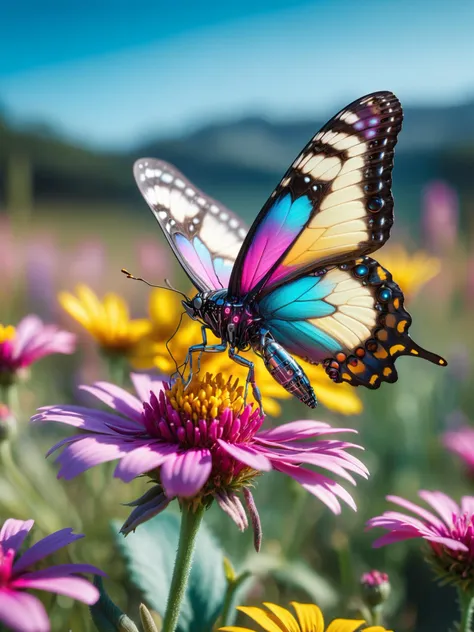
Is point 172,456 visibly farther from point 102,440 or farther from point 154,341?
point 154,341

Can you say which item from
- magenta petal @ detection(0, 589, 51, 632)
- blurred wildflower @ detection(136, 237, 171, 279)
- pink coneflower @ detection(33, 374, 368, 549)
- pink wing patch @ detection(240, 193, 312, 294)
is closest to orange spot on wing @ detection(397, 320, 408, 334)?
pink wing patch @ detection(240, 193, 312, 294)

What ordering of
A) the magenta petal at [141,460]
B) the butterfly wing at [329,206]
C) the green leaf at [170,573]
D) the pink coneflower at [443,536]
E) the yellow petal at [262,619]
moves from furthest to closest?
the butterfly wing at [329,206], the green leaf at [170,573], the pink coneflower at [443,536], the yellow petal at [262,619], the magenta petal at [141,460]

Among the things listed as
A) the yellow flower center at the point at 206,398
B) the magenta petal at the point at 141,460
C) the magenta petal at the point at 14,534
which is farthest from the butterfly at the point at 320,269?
the magenta petal at the point at 14,534

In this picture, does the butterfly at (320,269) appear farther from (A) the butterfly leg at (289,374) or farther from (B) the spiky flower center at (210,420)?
(B) the spiky flower center at (210,420)

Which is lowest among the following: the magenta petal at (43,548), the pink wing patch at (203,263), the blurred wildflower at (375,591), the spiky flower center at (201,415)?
the blurred wildflower at (375,591)

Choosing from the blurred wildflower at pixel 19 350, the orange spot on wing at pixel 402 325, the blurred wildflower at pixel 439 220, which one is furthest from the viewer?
the blurred wildflower at pixel 439 220

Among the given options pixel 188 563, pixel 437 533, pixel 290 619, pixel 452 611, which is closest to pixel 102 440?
pixel 188 563

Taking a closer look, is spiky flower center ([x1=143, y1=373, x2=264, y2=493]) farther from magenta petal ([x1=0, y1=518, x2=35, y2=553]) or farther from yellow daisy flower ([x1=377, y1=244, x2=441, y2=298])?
yellow daisy flower ([x1=377, y1=244, x2=441, y2=298])
